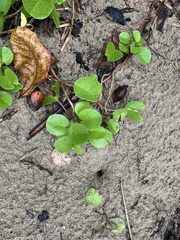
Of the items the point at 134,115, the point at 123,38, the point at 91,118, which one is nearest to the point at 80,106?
the point at 91,118

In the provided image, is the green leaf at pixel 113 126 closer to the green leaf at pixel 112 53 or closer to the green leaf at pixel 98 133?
the green leaf at pixel 98 133

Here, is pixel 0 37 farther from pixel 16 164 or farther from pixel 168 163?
pixel 168 163

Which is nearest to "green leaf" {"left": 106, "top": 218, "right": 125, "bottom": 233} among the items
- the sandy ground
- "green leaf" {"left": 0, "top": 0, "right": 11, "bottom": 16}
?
the sandy ground

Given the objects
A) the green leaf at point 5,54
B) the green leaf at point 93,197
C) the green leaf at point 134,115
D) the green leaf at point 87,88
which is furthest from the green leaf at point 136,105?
the green leaf at point 5,54

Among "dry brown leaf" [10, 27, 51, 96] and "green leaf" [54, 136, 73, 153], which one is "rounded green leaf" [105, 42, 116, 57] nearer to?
"dry brown leaf" [10, 27, 51, 96]

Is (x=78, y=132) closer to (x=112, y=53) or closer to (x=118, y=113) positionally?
(x=118, y=113)

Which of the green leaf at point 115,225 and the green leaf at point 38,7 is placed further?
the green leaf at point 115,225

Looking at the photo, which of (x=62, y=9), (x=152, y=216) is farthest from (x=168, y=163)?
(x=62, y=9)
